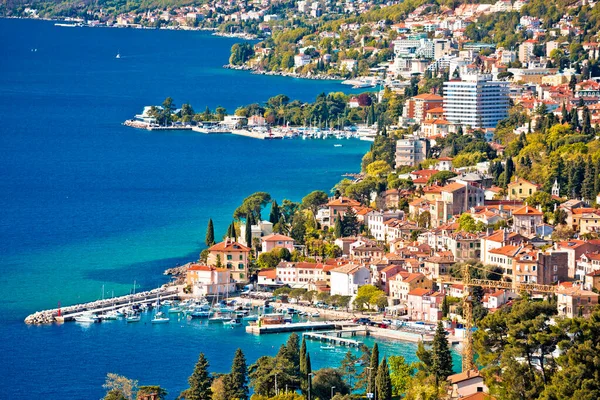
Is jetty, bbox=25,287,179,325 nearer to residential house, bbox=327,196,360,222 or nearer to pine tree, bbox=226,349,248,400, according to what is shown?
residential house, bbox=327,196,360,222

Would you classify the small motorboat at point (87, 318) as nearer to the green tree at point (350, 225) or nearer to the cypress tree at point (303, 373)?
the cypress tree at point (303, 373)

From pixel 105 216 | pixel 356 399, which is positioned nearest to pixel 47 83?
pixel 105 216

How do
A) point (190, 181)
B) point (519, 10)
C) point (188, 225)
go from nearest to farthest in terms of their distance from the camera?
point (188, 225), point (190, 181), point (519, 10)

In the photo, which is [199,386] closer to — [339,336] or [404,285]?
[339,336]

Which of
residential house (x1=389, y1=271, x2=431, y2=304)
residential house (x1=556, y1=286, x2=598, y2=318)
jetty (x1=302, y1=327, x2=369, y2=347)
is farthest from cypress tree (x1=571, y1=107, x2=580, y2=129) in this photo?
jetty (x1=302, y1=327, x2=369, y2=347)

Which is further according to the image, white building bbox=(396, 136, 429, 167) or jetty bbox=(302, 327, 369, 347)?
white building bbox=(396, 136, 429, 167)

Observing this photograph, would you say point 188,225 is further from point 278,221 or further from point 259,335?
point 259,335
